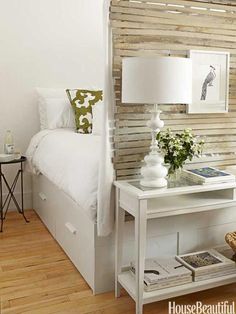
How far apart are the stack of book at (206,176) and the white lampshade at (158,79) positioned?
471 mm

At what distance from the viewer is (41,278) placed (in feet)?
7.90

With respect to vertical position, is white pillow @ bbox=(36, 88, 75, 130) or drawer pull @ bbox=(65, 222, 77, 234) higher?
white pillow @ bbox=(36, 88, 75, 130)

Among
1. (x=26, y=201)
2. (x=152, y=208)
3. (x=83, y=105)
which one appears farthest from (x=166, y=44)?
(x=26, y=201)

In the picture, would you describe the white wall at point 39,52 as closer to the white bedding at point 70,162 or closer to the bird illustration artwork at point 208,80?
the white bedding at point 70,162

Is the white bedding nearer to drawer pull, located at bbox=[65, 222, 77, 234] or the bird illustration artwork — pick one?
drawer pull, located at bbox=[65, 222, 77, 234]

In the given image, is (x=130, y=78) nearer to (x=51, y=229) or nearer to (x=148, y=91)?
(x=148, y=91)

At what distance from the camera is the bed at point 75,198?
2.20 m

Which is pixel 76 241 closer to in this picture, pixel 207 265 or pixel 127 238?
pixel 127 238

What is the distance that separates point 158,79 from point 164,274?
1.06m

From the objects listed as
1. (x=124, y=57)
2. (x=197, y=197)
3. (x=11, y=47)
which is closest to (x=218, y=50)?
(x=124, y=57)

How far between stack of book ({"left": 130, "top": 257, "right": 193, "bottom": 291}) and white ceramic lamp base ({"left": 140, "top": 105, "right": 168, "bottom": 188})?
1.65 feet

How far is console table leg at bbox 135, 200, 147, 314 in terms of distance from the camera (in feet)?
6.11

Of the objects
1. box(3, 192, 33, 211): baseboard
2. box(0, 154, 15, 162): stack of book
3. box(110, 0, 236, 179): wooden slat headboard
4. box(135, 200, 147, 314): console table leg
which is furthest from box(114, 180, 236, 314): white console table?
box(3, 192, 33, 211): baseboard

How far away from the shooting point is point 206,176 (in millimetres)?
2119
